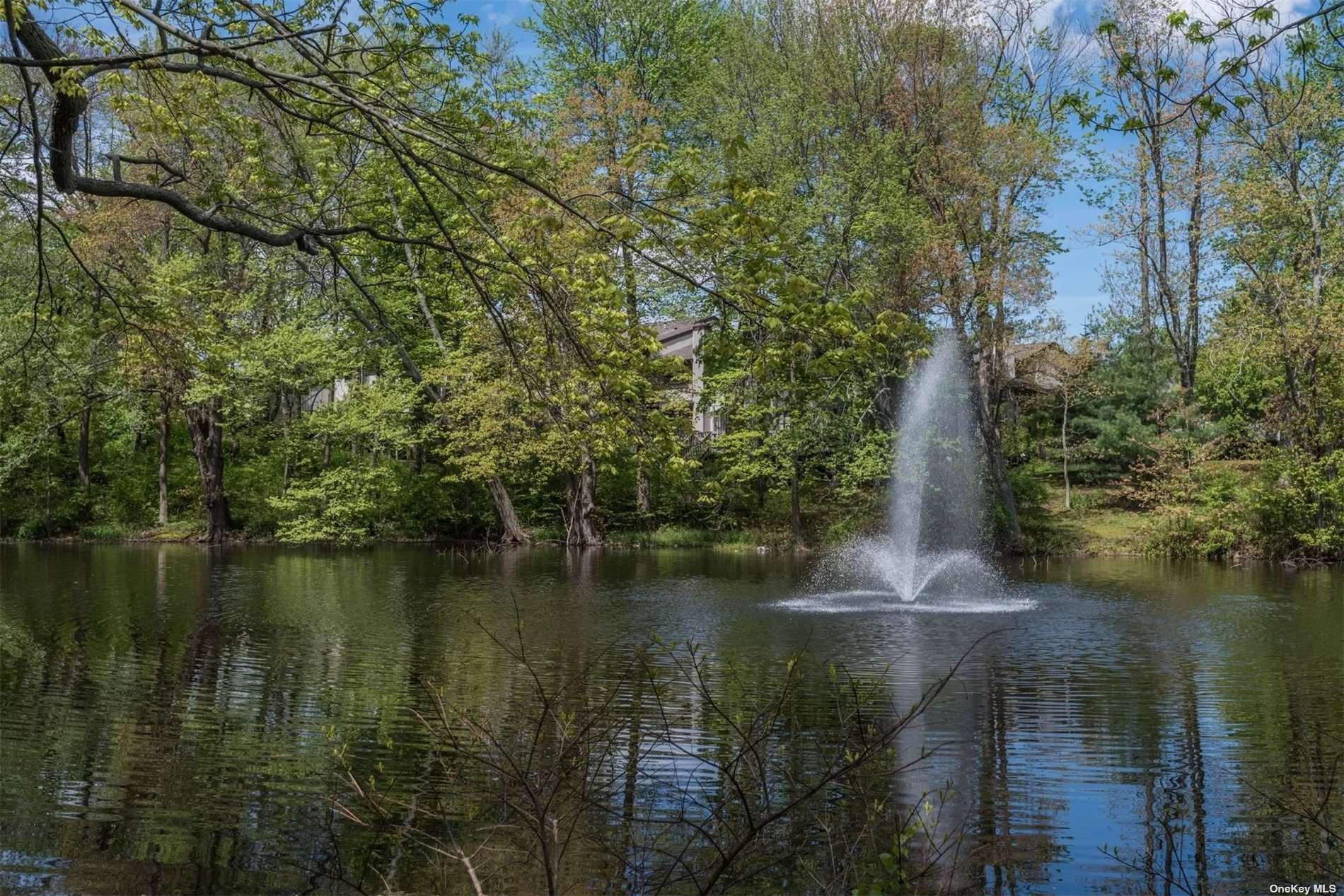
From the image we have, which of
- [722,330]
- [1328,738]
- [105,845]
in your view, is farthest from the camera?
[1328,738]

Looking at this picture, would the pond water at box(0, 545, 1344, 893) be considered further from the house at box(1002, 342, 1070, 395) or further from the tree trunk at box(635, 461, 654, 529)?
the house at box(1002, 342, 1070, 395)

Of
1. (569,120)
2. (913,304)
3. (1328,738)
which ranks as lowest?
(1328,738)

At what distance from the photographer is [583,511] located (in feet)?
107

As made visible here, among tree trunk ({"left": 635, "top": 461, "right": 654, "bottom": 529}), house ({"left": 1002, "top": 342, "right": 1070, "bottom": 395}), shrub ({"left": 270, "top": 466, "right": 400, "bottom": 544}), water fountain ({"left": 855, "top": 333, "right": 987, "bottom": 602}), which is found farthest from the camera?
house ({"left": 1002, "top": 342, "right": 1070, "bottom": 395})

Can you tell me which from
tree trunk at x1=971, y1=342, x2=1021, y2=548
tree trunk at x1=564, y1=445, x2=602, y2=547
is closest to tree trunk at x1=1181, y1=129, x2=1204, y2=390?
tree trunk at x1=971, y1=342, x2=1021, y2=548

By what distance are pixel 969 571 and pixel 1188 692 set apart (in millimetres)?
14972

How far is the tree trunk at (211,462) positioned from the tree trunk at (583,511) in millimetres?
9798

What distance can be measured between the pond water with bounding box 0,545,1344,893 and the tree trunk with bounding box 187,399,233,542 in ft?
32.7

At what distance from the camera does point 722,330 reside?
5355 mm

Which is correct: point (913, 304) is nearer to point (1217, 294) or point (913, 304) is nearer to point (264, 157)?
point (1217, 294)

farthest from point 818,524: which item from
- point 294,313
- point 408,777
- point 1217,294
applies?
point 408,777

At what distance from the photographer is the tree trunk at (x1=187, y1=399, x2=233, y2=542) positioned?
105 feet

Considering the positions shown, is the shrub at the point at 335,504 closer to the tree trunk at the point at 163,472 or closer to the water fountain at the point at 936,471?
the tree trunk at the point at 163,472

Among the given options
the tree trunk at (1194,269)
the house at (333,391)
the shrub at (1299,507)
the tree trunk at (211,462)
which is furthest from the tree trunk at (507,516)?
the tree trunk at (1194,269)
